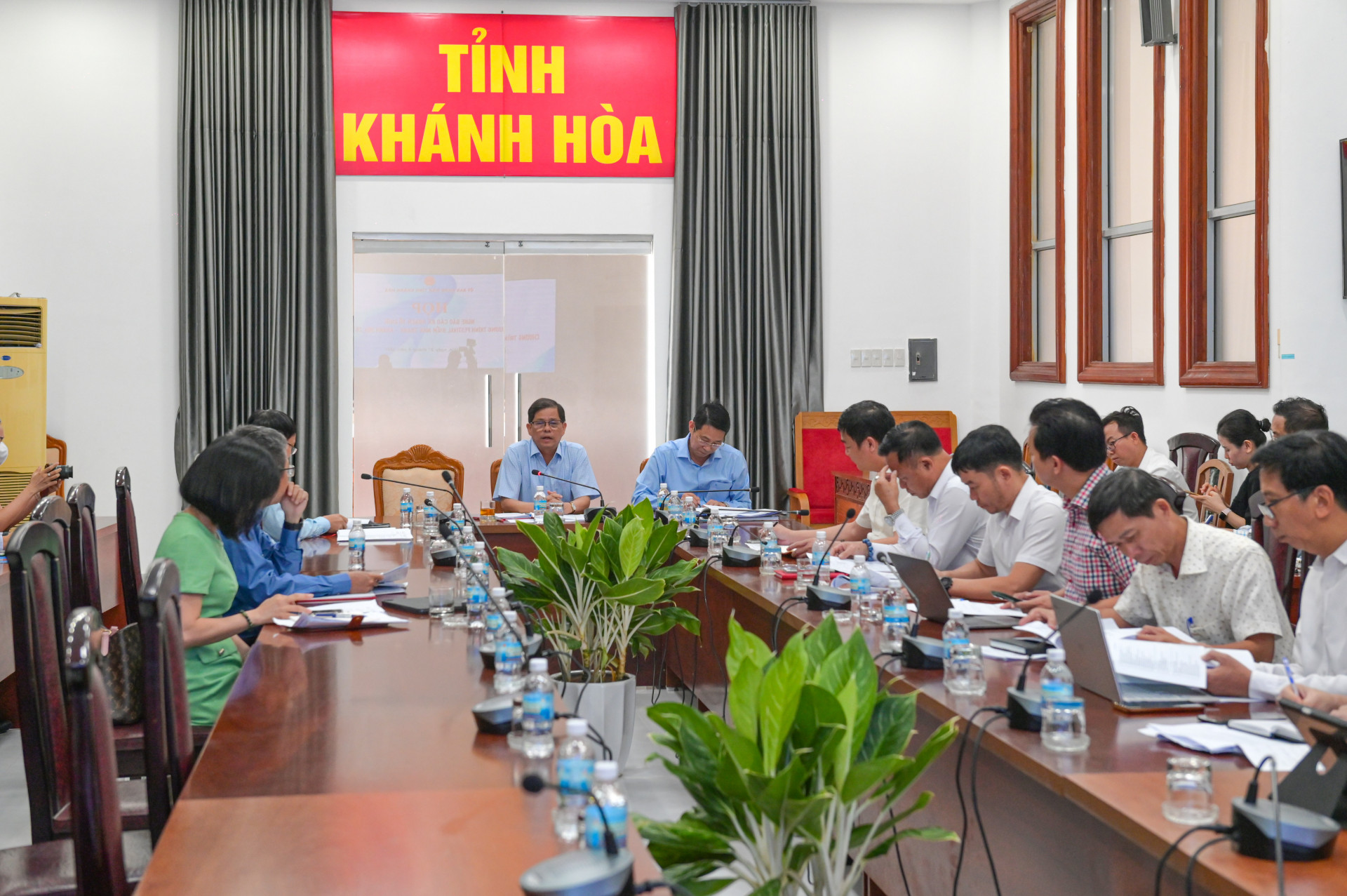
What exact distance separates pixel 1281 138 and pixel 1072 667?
3.45 m

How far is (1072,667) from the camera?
2.23 metres

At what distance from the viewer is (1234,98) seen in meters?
5.18

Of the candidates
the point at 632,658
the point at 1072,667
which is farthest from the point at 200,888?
the point at 632,658

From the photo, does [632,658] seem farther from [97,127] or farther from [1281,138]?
[97,127]

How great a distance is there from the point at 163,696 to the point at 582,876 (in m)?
1.04

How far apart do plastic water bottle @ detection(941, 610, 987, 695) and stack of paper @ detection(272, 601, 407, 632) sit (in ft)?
4.45

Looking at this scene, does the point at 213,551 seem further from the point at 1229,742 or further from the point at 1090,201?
the point at 1090,201

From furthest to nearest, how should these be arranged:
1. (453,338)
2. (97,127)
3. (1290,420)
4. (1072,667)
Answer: (453,338) → (97,127) → (1290,420) → (1072,667)

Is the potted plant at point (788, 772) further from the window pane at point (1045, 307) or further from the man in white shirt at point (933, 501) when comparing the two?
the window pane at point (1045, 307)

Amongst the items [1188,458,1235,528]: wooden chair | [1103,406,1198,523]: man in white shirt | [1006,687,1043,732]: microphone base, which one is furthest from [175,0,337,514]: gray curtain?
[1006,687,1043,732]: microphone base

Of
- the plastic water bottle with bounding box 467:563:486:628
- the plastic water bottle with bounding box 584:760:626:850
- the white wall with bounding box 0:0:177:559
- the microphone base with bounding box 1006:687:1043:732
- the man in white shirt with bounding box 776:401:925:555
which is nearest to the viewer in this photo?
the plastic water bottle with bounding box 584:760:626:850

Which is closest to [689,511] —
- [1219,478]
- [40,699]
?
[1219,478]

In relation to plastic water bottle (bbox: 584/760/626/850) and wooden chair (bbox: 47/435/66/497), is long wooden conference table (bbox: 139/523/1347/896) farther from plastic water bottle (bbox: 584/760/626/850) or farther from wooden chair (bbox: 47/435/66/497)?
wooden chair (bbox: 47/435/66/497)

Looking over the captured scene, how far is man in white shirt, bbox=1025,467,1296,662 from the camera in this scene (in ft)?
8.00
